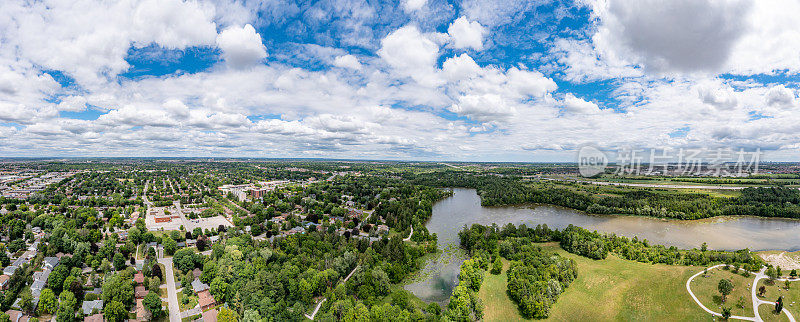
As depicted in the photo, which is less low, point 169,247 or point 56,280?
point 169,247

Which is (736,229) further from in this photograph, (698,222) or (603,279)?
(603,279)

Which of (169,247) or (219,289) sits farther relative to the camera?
(169,247)

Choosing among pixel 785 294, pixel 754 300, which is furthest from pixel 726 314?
pixel 785 294

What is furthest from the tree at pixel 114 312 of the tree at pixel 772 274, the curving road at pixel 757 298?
the tree at pixel 772 274

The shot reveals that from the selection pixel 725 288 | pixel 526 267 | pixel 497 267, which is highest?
pixel 725 288

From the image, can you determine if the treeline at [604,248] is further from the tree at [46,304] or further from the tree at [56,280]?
the tree at [56,280]

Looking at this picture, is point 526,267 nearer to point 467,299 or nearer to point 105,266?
point 467,299

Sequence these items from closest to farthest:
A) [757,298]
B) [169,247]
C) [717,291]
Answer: [757,298]
[717,291]
[169,247]
